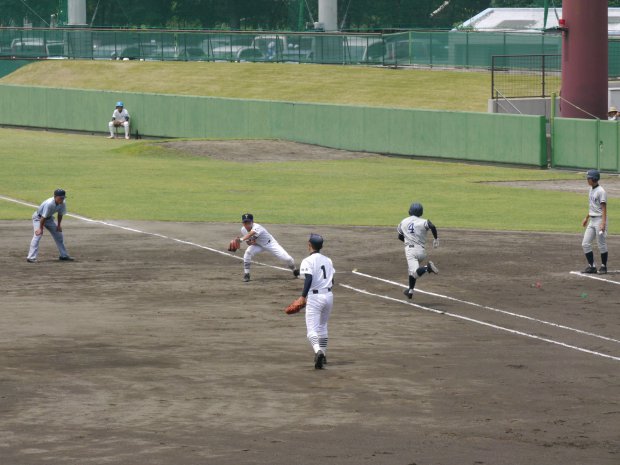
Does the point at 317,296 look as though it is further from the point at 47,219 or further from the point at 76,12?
the point at 76,12

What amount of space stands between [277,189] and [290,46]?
34.9 metres

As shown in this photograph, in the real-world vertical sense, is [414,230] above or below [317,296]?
above

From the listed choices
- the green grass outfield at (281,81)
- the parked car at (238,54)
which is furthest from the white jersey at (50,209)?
the parked car at (238,54)

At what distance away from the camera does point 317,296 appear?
1814 cm

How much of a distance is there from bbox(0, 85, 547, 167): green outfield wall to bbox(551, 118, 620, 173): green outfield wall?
64 centimetres

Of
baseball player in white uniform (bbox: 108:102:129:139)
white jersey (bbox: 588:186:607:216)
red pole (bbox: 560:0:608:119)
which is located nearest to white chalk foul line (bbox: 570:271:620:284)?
white jersey (bbox: 588:186:607:216)

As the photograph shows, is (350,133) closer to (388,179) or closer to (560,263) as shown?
(388,179)

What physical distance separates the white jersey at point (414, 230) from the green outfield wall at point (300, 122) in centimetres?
2697

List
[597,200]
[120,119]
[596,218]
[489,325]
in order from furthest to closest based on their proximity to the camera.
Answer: [120,119]
[596,218]
[597,200]
[489,325]

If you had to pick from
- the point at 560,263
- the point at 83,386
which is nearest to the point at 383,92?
the point at 560,263

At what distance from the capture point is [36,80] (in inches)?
3103

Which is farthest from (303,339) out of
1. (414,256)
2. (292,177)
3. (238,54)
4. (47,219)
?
(238,54)

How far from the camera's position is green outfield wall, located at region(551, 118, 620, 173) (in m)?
47.1

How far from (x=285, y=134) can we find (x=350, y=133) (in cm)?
361
